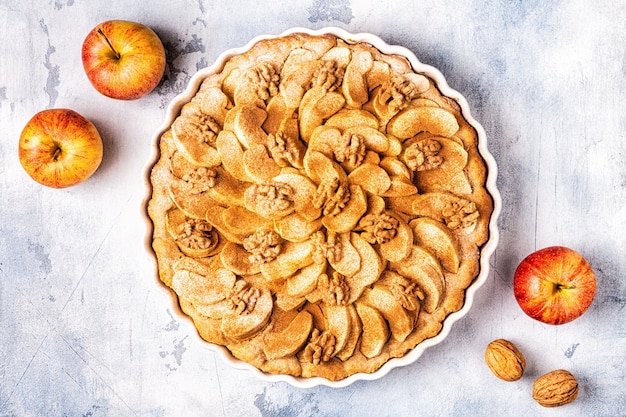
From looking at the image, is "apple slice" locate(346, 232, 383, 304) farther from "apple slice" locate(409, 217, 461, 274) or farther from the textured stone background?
the textured stone background

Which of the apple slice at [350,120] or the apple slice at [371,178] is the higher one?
the apple slice at [350,120]

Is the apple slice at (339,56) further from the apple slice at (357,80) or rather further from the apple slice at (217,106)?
the apple slice at (217,106)

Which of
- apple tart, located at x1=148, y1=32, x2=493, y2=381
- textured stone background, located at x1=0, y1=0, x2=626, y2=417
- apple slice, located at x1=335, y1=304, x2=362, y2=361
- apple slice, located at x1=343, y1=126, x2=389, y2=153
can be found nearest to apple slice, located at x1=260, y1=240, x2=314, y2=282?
apple tart, located at x1=148, y1=32, x2=493, y2=381

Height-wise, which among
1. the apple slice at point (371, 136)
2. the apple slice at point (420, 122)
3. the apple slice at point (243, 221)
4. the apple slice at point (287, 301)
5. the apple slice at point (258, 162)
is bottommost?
the apple slice at point (287, 301)

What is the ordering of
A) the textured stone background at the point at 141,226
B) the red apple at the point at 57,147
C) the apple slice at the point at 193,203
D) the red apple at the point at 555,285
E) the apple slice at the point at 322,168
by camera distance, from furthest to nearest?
the textured stone background at the point at 141,226, the red apple at the point at 57,147, the red apple at the point at 555,285, the apple slice at the point at 193,203, the apple slice at the point at 322,168

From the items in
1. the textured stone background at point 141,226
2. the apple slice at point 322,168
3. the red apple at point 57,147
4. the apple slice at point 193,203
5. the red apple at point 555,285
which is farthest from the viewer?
the textured stone background at point 141,226

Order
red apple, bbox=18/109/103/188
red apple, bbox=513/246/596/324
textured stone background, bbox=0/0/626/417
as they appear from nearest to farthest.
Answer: red apple, bbox=513/246/596/324 < red apple, bbox=18/109/103/188 < textured stone background, bbox=0/0/626/417

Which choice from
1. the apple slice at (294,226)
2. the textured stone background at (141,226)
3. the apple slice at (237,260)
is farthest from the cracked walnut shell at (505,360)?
the apple slice at (237,260)
